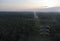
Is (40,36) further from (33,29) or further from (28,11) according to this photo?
(28,11)

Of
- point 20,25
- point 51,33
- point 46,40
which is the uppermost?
point 20,25

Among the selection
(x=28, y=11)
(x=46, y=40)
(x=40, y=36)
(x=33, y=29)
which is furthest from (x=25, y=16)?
(x=46, y=40)

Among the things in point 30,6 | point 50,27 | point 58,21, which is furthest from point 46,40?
point 30,6

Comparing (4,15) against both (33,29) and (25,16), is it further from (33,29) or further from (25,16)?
(33,29)

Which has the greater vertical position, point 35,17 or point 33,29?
point 35,17

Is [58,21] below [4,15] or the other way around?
below

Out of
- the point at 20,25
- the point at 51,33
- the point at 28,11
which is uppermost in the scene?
the point at 28,11
